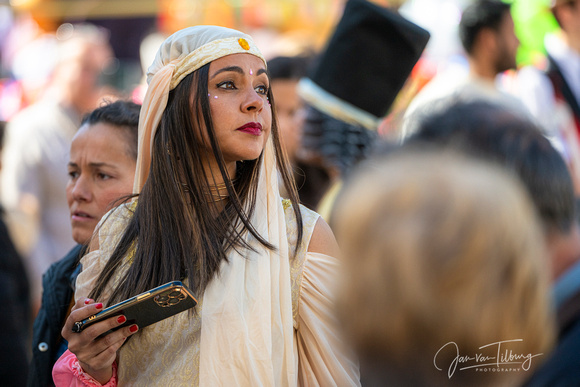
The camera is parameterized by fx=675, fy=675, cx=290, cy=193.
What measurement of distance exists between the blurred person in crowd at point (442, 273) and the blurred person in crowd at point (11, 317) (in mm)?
2323

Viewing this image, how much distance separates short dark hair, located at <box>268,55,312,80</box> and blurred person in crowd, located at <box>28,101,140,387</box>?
204 centimetres

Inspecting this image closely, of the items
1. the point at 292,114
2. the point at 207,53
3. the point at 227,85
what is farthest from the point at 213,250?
the point at 292,114

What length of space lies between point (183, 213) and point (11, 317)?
1.39 m

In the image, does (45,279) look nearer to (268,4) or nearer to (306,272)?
(306,272)

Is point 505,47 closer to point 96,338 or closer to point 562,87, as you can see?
point 562,87

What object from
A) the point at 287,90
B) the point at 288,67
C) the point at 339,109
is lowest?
the point at 287,90

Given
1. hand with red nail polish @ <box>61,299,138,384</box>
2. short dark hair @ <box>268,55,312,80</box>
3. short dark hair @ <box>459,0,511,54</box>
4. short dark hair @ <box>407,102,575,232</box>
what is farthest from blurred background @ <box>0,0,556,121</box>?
short dark hair @ <box>407,102,575,232</box>

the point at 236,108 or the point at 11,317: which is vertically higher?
the point at 236,108

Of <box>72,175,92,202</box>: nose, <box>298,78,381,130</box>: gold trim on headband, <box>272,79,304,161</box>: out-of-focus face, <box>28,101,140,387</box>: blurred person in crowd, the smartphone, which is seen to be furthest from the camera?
<box>272,79,304,161</box>: out-of-focus face

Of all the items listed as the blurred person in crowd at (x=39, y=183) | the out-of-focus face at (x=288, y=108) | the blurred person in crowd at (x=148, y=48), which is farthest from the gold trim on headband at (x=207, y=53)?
the blurred person in crowd at (x=148, y=48)

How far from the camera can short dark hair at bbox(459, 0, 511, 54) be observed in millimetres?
5082

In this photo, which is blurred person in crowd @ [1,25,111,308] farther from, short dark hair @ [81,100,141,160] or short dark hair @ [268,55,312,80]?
short dark hair @ [81,100,141,160]

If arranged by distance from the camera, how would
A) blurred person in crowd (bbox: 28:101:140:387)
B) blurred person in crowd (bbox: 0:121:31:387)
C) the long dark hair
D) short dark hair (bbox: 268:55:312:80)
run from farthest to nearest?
short dark hair (bbox: 268:55:312:80)
blurred person in crowd (bbox: 0:121:31:387)
blurred person in crowd (bbox: 28:101:140:387)
the long dark hair

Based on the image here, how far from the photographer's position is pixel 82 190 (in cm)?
267
